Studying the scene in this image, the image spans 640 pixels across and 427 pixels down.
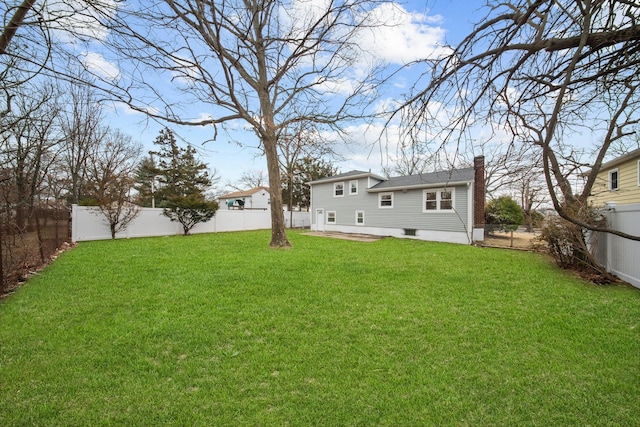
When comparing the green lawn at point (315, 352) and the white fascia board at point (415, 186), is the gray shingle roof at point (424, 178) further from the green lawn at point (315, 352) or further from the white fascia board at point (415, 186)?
the green lawn at point (315, 352)

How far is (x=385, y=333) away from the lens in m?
3.38

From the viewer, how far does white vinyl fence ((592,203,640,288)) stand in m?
5.55

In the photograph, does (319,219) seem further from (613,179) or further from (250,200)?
(250,200)

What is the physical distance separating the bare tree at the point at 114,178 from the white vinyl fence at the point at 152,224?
1.19 ft

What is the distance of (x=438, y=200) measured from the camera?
44.7ft

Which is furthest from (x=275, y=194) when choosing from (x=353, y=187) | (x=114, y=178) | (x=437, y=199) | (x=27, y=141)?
(x=114, y=178)

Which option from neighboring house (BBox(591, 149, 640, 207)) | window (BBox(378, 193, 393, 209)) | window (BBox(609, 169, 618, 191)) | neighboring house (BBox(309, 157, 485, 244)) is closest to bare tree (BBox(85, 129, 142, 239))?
neighboring house (BBox(309, 157, 485, 244))

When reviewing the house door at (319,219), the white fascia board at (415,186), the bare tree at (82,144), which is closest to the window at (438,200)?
the white fascia board at (415,186)

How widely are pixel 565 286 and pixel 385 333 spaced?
188 inches

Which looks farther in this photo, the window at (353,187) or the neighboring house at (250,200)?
the neighboring house at (250,200)

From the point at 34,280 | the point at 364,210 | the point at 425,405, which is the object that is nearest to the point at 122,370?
the point at 425,405

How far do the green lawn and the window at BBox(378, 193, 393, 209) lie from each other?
1024 cm

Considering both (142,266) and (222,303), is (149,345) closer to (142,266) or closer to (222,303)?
(222,303)

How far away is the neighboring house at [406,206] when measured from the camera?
12805mm
